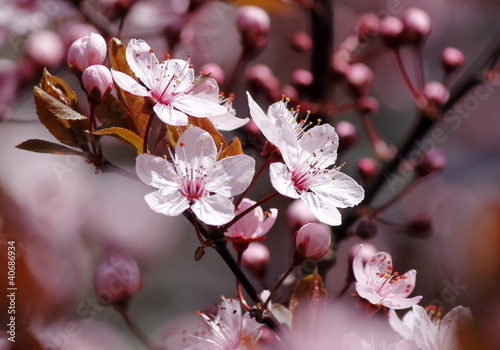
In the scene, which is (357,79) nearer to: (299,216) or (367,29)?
(367,29)

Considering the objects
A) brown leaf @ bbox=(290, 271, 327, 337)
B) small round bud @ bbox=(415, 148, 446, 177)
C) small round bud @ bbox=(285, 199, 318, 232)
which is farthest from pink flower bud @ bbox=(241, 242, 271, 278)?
small round bud @ bbox=(415, 148, 446, 177)

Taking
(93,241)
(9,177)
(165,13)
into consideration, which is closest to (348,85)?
(165,13)

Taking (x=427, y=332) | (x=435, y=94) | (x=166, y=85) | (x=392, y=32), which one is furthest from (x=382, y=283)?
(x=392, y=32)

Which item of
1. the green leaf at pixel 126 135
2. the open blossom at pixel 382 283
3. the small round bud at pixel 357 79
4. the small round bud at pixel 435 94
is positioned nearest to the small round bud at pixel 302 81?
the small round bud at pixel 357 79

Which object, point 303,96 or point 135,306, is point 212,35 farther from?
point 135,306

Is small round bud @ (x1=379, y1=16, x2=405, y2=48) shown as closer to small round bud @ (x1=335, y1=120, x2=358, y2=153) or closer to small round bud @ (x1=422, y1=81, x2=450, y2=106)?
small round bud @ (x1=422, y1=81, x2=450, y2=106)

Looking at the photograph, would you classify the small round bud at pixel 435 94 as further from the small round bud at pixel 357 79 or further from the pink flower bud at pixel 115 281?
the pink flower bud at pixel 115 281
